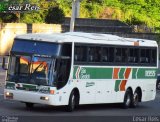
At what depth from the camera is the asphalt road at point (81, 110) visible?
74.0ft

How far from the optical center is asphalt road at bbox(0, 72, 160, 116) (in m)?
22.5

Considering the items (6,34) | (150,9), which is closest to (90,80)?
(6,34)

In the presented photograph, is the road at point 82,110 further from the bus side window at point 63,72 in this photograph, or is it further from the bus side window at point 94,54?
the bus side window at point 94,54

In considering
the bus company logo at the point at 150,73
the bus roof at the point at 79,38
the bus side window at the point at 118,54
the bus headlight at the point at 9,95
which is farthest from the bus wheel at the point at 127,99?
the bus headlight at the point at 9,95

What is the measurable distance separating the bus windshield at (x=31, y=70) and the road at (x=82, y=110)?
3.41 ft

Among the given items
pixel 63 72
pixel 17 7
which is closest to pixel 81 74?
pixel 63 72

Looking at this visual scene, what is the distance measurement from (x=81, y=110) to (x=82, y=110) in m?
0.05

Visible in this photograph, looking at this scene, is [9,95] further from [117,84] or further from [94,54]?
[117,84]

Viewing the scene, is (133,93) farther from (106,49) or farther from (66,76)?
(66,76)

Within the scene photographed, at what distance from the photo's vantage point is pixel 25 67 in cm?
2311

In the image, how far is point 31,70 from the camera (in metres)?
22.9

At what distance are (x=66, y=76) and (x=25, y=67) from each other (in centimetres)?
142

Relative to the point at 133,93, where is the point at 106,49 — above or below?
above

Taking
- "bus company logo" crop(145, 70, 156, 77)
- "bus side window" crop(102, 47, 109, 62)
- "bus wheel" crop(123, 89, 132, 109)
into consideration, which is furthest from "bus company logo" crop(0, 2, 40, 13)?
"bus side window" crop(102, 47, 109, 62)
